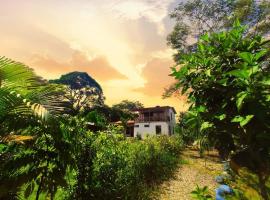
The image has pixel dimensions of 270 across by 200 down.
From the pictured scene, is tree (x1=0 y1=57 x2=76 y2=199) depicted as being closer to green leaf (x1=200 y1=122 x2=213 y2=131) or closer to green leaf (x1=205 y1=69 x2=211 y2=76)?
green leaf (x1=200 y1=122 x2=213 y2=131)

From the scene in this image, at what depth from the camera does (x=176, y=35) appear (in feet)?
78.9

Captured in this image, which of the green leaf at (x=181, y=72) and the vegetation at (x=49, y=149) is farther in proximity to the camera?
the vegetation at (x=49, y=149)

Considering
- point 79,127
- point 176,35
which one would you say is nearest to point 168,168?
point 79,127

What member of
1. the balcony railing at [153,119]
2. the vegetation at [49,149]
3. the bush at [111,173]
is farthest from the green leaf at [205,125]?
the balcony railing at [153,119]

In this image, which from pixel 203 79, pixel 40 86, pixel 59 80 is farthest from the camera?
pixel 59 80

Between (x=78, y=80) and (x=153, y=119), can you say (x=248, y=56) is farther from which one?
(x=78, y=80)

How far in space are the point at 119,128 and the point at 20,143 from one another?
492 centimetres

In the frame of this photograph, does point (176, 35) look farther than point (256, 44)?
Yes

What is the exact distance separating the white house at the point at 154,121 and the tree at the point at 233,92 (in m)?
44.7

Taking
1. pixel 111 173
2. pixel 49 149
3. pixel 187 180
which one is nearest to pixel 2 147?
pixel 49 149

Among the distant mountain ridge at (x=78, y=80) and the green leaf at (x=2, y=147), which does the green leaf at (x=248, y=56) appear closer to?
the green leaf at (x=2, y=147)

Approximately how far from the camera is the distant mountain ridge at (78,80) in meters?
62.8

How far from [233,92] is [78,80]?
63.4 meters

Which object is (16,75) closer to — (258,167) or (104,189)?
(258,167)
